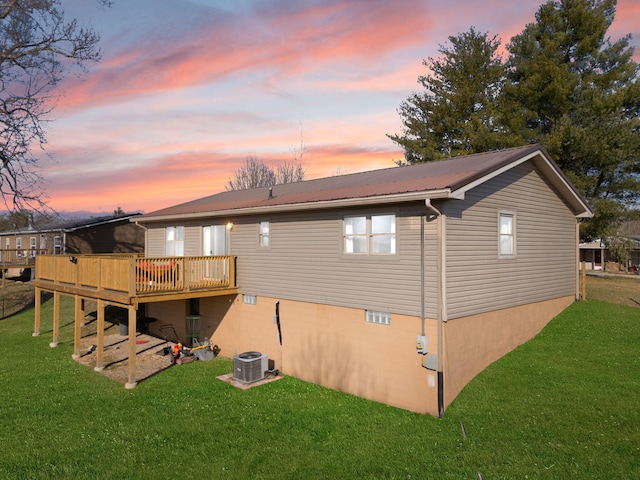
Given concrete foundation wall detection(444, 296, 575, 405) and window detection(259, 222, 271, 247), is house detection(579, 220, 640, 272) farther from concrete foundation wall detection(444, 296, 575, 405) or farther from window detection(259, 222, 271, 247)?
window detection(259, 222, 271, 247)

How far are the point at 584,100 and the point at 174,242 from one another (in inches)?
990

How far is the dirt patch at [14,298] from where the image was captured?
25.7 m

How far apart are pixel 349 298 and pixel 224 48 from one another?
40.2 ft

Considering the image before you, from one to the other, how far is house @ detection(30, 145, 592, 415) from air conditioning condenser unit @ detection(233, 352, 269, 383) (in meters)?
0.95

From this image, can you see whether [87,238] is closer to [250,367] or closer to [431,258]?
[250,367]

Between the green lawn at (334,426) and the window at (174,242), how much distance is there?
6.51 meters

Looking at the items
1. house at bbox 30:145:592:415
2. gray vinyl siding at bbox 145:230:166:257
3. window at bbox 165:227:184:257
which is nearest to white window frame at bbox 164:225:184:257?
window at bbox 165:227:184:257

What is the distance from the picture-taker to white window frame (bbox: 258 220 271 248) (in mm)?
15344

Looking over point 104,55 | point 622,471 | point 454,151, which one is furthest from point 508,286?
point 104,55

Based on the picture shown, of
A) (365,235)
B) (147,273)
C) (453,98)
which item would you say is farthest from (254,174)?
(365,235)

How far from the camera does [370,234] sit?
12242 millimetres

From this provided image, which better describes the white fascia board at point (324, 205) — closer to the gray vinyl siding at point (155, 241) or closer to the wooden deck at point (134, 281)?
the gray vinyl siding at point (155, 241)

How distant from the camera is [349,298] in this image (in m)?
12.7

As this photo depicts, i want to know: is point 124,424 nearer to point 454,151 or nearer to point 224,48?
point 224,48
